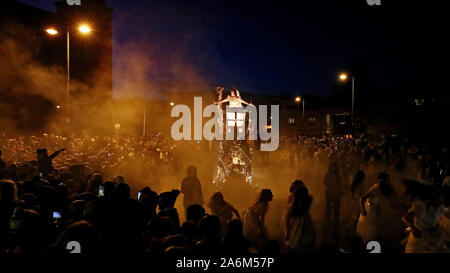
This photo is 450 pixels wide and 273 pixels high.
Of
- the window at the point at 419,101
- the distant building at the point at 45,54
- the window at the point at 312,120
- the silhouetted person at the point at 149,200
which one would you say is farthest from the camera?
the window at the point at 312,120

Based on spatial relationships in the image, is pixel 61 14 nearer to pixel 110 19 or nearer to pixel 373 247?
pixel 110 19

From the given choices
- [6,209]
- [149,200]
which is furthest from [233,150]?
[6,209]

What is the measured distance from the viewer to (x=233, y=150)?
37.7 feet

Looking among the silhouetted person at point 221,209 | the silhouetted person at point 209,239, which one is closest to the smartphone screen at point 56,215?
the silhouetted person at point 221,209

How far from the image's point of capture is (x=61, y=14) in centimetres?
3434

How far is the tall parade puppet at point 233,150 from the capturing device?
11.5m

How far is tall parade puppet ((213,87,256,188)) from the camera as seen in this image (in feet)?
37.6

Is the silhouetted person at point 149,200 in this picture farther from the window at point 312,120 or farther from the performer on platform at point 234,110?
the window at point 312,120

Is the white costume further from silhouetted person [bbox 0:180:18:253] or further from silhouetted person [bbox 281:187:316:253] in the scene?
silhouetted person [bbox 0:180:18:253]

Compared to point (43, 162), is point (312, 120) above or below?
above

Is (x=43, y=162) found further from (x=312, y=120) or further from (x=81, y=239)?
(x=312, y=120)
